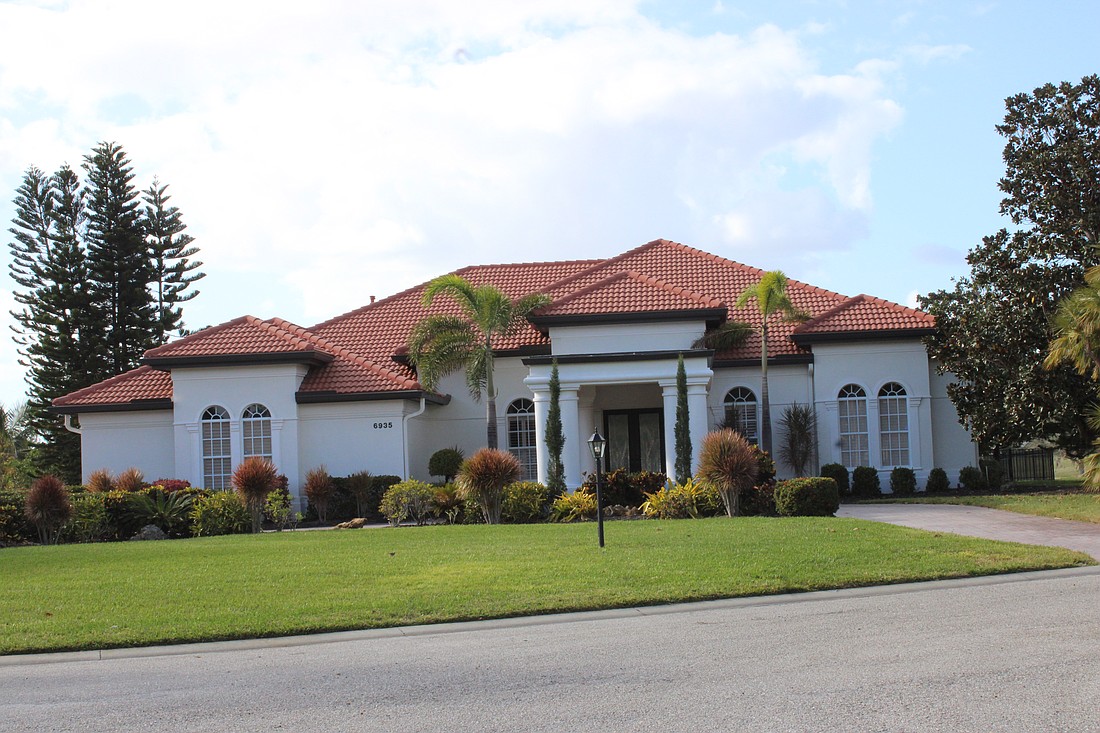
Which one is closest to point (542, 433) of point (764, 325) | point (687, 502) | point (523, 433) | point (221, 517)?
point (523, 433)

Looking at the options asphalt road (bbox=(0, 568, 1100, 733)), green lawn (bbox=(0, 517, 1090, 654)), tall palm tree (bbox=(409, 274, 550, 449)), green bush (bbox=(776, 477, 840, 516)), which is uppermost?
tall palm tree (bbox=(409, 274, 550, 449))

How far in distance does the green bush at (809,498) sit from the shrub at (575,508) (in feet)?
12.3

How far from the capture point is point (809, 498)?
19.8 meters

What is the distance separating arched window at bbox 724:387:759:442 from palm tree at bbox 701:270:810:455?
0.57 metres

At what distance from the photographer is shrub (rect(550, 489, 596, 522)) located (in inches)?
840

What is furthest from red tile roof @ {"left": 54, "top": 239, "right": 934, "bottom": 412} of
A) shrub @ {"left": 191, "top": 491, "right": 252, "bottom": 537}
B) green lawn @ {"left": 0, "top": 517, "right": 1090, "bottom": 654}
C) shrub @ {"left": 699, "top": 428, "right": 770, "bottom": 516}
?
green lawn @ {"left": 0, "top": 517, "right": 1090, "bottom": 654}

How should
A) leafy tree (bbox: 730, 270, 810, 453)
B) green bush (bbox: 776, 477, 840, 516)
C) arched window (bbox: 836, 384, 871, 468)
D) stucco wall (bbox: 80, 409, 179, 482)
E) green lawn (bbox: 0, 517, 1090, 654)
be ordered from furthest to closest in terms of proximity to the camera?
arched window (bbox: 836, 384, 871, 468)
stucco wall (bbox: 80, 409, 179, 482)
leafy tree (bbox: 730, 270, 810, 453)
green bush (bbox: 776, 477, 840, 516)
green lawn (bbox: 0, 517, 1090, 654)

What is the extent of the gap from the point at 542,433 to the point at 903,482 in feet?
29.7

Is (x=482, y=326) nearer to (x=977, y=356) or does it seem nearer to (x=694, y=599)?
(x=977, y=356)

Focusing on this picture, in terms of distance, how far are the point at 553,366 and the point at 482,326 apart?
7.41 ft

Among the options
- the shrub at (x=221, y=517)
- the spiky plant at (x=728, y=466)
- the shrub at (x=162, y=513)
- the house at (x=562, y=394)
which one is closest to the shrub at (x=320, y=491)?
the house at (x=562, y=394)

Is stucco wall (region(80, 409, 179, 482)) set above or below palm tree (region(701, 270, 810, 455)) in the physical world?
below

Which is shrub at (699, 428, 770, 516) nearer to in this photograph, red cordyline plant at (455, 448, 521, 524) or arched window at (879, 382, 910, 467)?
red cordyline plant at (455, 448, 521, 524)

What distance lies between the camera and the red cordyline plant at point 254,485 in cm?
2014
